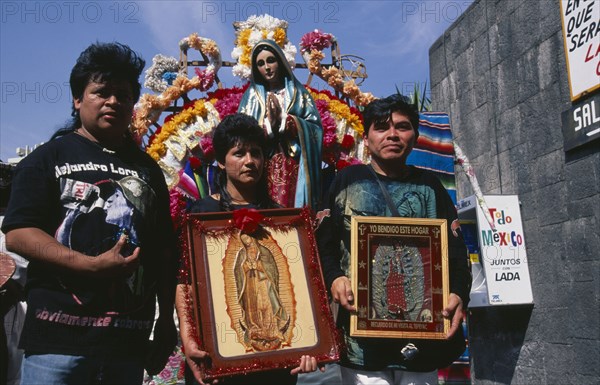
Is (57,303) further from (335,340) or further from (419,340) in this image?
(419,340)

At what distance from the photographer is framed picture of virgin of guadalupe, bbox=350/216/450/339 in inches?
105

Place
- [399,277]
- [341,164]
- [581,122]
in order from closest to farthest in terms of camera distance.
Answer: [399,277]
[581,122]
[341,164]

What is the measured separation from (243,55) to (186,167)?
4.91 ft

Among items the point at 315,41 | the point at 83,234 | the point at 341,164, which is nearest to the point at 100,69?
the point at 83,234

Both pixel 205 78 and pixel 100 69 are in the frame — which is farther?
pixel 205 78

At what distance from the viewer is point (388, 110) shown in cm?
304

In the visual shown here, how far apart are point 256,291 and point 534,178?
14.8 ft

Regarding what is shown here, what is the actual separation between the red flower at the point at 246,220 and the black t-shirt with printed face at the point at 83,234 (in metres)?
0.47

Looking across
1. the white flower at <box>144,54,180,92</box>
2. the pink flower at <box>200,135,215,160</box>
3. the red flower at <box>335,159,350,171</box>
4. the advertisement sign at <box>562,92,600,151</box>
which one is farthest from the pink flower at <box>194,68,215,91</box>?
the advertisement sign at <box>562,92,600,151</box>

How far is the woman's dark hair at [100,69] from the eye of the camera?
2.41m

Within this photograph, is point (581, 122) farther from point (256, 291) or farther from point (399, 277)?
point (256, 291)

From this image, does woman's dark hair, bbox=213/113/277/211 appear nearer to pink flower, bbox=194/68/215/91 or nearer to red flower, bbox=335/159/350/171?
red flower, bbox=335/159/350/171

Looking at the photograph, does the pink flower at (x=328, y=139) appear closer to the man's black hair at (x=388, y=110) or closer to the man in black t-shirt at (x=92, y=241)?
the man's black hair at (x=388, y=110)

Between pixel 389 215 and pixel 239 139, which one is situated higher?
pixel 239 139
